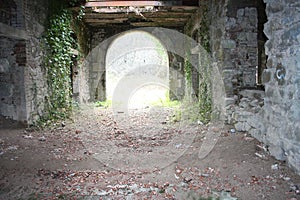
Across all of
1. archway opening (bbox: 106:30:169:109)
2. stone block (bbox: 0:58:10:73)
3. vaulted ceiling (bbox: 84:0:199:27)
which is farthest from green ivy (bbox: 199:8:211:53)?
archway opening (bbox: 106:30:169:109)

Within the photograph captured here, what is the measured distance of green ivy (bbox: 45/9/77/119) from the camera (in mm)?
5996

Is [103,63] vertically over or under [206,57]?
over

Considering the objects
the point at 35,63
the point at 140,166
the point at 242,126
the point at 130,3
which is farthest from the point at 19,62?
the point at 242,126

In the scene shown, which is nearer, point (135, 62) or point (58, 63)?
point (58, 63)

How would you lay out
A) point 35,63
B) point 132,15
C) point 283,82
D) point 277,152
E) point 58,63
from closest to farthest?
point 283,82
point 277,152
point 35,63
point 58,63
point 132,15

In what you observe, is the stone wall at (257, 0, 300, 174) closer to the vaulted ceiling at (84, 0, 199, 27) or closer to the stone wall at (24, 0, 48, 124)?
the vaulted ceiling at (84, 0, 199, 27)

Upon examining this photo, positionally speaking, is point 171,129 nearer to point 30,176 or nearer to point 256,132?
point 256,132

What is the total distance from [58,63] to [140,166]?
3.92 metres

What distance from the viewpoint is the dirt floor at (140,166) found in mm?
2678

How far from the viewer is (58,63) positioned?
638 centimetres

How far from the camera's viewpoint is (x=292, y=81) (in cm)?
285

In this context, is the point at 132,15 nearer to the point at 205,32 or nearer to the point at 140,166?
the point at 205,32

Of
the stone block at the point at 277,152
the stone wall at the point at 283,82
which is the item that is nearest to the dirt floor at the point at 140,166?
the stone block at the point at 277,152

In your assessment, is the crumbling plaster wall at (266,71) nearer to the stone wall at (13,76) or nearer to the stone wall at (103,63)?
the stone wall at (13,76)
